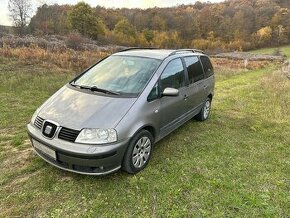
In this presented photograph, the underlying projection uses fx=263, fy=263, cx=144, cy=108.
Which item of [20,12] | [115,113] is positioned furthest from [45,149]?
[20,12]

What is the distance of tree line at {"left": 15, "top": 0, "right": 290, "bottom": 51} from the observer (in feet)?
191

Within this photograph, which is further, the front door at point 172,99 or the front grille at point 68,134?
the front door at point 172,99

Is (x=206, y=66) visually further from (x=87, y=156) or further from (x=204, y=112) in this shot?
(x=87, y=156)

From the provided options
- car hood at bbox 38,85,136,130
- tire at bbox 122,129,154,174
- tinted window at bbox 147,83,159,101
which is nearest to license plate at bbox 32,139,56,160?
car hood at bbox 38,85,136,130

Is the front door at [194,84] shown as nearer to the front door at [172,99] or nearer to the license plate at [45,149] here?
the front door at [172,99]

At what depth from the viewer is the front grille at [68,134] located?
3.38m

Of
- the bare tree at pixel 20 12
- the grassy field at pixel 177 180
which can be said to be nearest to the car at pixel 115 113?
the grassy field at pixel 177 180

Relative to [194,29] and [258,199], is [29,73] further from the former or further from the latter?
[194,29]

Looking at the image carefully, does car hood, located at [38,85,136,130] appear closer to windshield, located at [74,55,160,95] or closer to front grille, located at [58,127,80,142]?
front grille, located at [58,127,80,142]

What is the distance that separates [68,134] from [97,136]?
38cm

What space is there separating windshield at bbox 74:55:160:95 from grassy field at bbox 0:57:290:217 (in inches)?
51.9

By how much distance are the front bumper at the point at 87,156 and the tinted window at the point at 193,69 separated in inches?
94.9

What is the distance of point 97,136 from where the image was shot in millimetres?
3389

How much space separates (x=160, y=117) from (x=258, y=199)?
6.03 feet
